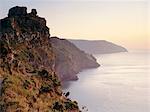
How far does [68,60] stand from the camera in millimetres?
89875

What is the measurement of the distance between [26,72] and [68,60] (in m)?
56.2

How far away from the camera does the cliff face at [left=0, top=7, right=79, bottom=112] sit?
81.5 ft

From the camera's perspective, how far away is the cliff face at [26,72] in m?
24.8

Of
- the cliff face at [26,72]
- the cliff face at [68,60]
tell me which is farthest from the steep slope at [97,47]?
the cliff face at [26,72]

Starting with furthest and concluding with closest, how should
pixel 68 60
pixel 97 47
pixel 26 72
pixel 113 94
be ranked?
pixel 97 47 < pixel 68 60 < pixel 113 94 < pixel 26 72

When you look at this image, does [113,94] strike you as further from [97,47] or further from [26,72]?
[97,47]

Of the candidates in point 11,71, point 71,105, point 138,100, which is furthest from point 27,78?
point 138,100

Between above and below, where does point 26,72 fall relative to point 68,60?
below

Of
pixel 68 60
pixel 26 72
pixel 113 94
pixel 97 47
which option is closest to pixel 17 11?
pixel 26 72

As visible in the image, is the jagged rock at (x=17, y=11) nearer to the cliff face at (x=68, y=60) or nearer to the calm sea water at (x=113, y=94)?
the calm sea water at (x=113, y=94)

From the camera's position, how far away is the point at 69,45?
103 metres

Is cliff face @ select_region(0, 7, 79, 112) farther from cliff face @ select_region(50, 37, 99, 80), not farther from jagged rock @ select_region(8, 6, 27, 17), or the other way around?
cliff face @ select_region(50, 37, 99, 80)

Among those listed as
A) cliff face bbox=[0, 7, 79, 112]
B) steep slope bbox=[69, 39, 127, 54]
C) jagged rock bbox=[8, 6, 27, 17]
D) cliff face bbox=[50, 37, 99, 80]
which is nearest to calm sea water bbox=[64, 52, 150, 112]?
cliff face bbox=[50, 37, 99, 80]

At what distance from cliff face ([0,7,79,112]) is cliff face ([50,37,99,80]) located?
33.9 meters
